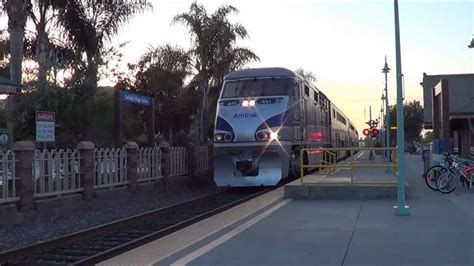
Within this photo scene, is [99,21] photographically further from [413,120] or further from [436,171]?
[413,120]

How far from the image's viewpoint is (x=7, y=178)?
41.9ft

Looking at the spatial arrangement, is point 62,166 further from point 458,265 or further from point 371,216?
point 458,265

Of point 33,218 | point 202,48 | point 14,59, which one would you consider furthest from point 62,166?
point 202,48

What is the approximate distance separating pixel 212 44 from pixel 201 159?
25.5ft

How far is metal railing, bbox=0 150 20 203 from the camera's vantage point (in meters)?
12.7

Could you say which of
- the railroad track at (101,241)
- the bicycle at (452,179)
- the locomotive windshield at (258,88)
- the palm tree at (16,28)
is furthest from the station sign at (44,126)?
the bicycle at (452,179)

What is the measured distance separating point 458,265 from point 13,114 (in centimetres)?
1544

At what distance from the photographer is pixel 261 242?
349 inches

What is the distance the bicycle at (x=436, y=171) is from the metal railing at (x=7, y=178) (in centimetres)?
1126

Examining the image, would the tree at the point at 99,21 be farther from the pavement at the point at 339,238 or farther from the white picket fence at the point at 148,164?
the pavement at the point at 339,238

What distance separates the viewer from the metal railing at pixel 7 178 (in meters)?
12.7

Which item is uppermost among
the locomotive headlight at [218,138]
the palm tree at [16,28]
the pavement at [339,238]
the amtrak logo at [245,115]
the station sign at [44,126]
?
the palm tree at [16,28]

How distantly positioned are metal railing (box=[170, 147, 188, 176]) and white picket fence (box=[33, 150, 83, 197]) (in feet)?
20.8

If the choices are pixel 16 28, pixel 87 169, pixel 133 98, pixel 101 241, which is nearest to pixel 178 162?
pixel 133 98
